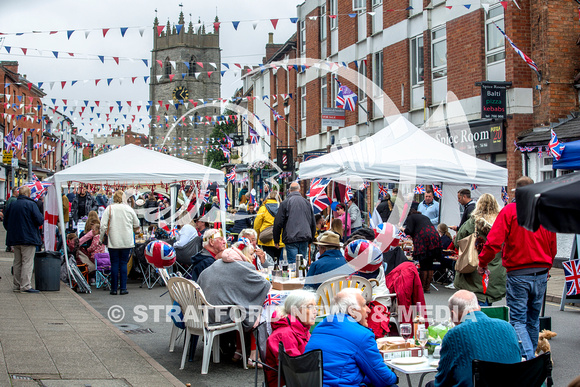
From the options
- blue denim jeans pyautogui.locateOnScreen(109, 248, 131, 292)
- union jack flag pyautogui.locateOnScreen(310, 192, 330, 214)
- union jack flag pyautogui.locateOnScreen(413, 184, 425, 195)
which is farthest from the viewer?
union jack flag pyautogui.locateOnScreen(413, 184, 425, 195)

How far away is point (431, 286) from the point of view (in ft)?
39.7

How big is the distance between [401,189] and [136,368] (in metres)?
12.5

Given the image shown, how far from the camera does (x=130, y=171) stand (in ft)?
44.9

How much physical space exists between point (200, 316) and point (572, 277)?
19.0ft

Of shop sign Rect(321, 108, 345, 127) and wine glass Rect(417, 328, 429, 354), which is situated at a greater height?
shop sign Rect(321, 108, 345, 127)

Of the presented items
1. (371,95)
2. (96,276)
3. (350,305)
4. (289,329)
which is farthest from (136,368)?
(371,95)

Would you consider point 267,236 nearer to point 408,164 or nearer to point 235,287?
point 408,164

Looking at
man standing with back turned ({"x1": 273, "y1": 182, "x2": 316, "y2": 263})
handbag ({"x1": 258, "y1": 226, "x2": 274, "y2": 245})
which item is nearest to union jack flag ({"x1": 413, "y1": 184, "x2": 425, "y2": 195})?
handbag ({"x1": 258, "y1": 226, "x2": 274, "y2": 245})

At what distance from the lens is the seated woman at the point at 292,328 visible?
4.77 metres

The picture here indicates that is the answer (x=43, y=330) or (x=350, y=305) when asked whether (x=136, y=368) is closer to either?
(x=43, y=330)

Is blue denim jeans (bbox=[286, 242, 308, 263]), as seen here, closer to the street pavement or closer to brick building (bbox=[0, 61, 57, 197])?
the street pavement

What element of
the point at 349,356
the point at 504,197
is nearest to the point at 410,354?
the point at 349,356

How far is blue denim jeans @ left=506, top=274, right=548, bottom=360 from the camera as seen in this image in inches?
250

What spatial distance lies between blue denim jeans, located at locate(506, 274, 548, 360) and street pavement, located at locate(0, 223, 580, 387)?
1.61 feet
